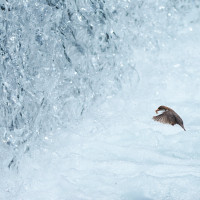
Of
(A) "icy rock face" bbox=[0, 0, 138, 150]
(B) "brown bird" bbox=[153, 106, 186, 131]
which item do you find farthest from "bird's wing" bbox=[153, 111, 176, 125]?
(A) "icy rock face" bbox=[0, 0, 138, 150]

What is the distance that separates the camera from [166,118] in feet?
9.95

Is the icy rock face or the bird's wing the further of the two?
the bird's wing

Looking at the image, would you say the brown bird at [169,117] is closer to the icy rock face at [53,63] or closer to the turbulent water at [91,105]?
the turbulent water at [91,105]

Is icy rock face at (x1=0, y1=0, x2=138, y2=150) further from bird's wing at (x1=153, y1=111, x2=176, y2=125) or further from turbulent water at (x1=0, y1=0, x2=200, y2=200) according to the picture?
bird's wing at (x1=153, y1=111, x2=176, y2=125)

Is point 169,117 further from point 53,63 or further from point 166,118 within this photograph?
point 53,63

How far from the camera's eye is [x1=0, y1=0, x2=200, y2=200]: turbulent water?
2.46 meters

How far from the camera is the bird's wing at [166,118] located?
9.87 ft

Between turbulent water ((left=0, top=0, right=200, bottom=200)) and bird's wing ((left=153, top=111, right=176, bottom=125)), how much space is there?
0.07 m

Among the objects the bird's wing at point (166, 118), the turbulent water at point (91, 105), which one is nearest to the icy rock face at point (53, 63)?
the turbulent water at point (91, 105)

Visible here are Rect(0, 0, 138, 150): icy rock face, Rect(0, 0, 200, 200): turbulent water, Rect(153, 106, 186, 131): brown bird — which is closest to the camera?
Rect(0, 0, 200, 200): turbulent water

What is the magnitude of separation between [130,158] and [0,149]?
910 millimetres

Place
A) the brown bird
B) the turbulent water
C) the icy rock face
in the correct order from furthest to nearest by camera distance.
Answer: the brown bird
the icy rock face
the turbulent water

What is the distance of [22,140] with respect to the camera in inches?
108

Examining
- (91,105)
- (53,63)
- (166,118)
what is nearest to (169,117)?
(166,118)
